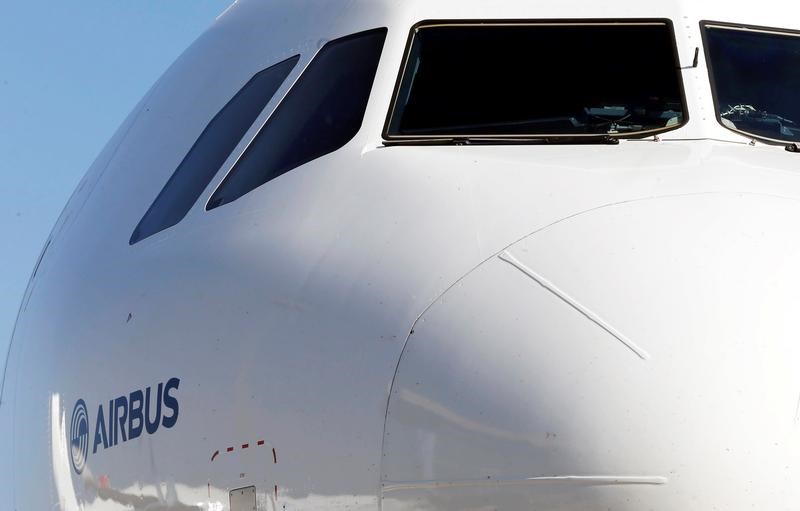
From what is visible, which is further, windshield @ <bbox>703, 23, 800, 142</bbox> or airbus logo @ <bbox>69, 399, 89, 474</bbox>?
airbus logo @ <bbox>69, 399, 89, 474</bbox>

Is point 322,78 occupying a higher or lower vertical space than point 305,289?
higher

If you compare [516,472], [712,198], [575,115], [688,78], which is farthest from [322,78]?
[516,472]

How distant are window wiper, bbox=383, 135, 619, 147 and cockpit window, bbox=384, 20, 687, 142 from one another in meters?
0.02

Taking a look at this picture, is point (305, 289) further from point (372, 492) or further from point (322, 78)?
point (322, 78)

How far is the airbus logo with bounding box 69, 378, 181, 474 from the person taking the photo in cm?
558

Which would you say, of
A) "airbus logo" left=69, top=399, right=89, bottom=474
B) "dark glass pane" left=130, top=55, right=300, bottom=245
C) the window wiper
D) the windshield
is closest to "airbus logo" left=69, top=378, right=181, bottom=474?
"airbus logo" left=69, top=399, right=89, bottom=474

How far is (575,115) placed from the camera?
5676 millimetres

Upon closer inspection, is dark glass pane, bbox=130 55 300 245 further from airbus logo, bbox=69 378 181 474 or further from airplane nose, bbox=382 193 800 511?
airplane nose, bbox=382 193 800 511

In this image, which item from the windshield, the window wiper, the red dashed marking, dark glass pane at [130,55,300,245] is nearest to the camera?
the red dashed marking

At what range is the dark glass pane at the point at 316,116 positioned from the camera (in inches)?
224

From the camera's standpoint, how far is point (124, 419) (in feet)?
19.6

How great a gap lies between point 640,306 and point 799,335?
0.52 meters

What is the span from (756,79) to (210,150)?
2613 millimetres

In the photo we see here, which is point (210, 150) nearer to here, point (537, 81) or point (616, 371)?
point (537, 81)
